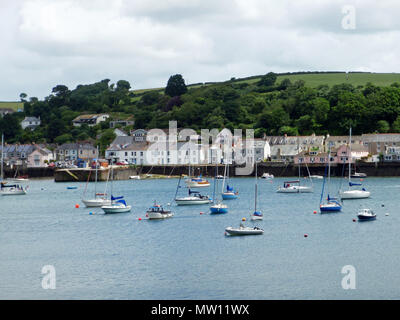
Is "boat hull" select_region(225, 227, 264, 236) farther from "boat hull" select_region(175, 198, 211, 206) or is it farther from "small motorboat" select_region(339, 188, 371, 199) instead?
"small motorboat" select_region(339, 188, 371, 199)

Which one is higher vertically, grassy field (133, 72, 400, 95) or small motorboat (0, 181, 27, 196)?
grassy field (133, 72, 400, 95)

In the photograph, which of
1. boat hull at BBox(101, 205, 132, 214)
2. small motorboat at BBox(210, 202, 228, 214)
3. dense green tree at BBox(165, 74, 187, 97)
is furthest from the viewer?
dense green tree at BBox(165, 74, 187, 97)

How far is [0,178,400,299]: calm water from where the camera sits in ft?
104

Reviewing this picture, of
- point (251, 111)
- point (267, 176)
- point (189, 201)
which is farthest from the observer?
point (251, 111)

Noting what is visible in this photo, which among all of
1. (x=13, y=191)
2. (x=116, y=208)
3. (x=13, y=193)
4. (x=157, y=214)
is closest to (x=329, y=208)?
(x=157, y=214)

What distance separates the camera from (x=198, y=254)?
39.7 meters

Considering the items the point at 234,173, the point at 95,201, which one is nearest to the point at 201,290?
the point at 95,201

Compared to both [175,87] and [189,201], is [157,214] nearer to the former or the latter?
[189,201]

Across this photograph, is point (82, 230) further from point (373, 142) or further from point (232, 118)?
point (232, 118)

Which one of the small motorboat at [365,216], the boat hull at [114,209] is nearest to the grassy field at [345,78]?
the boat hull at [114,209]
